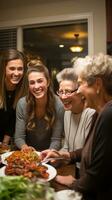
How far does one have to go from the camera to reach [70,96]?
7.84 ft

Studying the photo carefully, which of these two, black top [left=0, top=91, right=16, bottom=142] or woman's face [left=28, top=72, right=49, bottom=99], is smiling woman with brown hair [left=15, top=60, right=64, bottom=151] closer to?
woman's face [left=28, top=72, right=49, bottom=99]

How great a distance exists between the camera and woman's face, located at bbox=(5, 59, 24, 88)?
2.95m

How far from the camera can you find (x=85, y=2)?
13.3 ft


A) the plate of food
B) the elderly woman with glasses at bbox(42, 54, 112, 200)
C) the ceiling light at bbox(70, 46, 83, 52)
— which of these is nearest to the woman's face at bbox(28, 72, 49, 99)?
the plate of food

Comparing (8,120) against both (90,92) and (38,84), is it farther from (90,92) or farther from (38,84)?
(90,92)

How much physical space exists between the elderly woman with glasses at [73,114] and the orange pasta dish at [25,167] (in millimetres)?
497

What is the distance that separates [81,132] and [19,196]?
1.27 meters

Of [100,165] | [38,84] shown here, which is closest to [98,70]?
[100,165]

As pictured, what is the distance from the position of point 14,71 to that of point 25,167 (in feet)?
4.76

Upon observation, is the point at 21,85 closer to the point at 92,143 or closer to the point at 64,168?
the point at 64,168

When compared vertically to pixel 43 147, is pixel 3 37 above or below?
above

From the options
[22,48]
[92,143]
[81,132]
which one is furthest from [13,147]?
[22,48]

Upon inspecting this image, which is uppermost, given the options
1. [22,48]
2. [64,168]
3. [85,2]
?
[85,2]

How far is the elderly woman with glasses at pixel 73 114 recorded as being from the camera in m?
2.29
